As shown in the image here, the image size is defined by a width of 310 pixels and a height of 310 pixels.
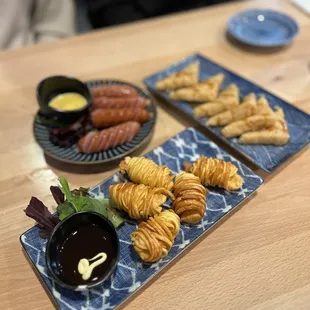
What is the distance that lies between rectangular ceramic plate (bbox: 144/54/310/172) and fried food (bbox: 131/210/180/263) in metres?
0.40

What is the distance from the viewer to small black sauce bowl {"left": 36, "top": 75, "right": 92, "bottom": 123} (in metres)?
1.39

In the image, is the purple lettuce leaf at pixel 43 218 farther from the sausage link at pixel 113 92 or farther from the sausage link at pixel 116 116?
the sausage link at pixel 113 92

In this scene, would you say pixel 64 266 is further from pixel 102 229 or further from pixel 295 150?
pixel 295 150

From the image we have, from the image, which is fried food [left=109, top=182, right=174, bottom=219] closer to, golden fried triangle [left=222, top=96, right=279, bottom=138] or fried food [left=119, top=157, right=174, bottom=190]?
fried food [left=119, top=157, right=174, bottom=190]

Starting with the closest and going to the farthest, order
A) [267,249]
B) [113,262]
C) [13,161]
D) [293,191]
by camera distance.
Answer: [113,262], [267,249], [293,191], [13,161]

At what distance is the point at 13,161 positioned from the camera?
4.51ft

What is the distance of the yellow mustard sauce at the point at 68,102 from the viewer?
145 centimetres

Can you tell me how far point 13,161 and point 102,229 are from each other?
519 millimetres

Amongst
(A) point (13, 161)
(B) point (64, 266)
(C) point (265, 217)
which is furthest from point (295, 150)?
(A) point (13, 161)

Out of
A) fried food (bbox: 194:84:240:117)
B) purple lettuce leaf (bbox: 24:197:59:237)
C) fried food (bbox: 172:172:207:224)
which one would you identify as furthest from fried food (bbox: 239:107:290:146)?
purple lettuce leaf (bbox: 24:197:59:237)

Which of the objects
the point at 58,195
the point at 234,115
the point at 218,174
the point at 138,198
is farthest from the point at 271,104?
the point at 58,195

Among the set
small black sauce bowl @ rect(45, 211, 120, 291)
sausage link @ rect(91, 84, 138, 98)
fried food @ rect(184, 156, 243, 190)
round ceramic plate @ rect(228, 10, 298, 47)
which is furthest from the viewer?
round ceramic plate @ rect(228, 10, 298, 47)

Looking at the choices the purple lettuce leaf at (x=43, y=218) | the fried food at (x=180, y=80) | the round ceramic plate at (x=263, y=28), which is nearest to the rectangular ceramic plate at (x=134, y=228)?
the purple lettuce leaf at (x=43, y=218)

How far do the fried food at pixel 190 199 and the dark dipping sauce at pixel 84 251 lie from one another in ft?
0.71
